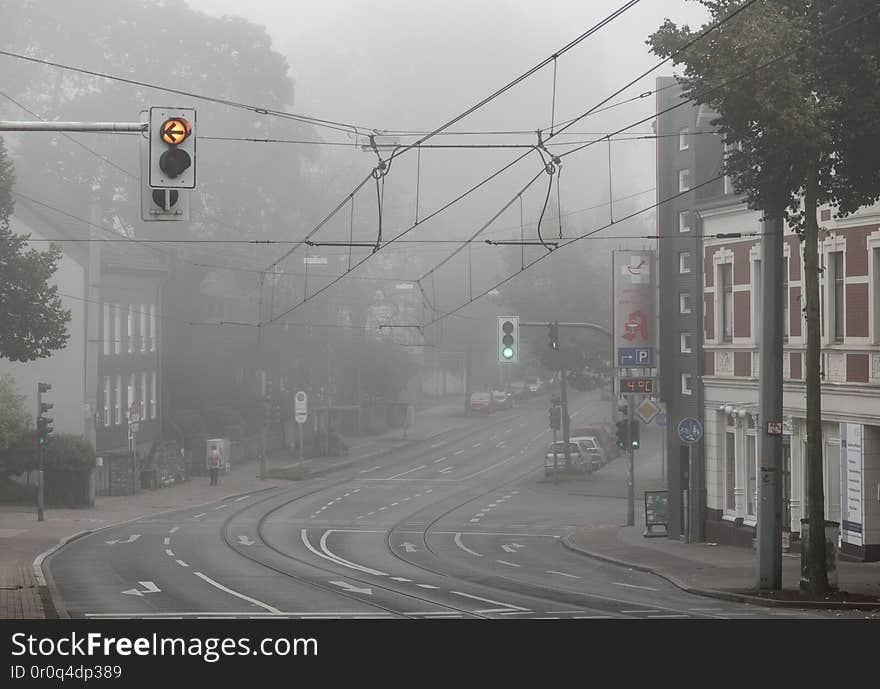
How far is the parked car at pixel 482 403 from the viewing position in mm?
100125

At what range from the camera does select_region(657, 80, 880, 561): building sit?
99.3 feet

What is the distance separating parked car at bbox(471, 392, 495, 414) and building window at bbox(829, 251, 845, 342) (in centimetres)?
6881

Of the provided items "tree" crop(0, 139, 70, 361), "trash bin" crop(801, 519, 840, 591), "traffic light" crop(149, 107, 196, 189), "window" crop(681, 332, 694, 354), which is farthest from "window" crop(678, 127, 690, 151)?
"traffic light" crop(149, 107, 196, 189)

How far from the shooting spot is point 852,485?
30.8 m

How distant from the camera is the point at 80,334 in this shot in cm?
6012

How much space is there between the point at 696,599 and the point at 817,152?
831cm

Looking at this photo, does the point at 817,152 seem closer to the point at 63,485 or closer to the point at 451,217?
the point at 63,485

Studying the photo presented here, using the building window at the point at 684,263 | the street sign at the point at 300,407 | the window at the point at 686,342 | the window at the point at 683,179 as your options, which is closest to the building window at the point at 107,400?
the street sign at the point at 300,407

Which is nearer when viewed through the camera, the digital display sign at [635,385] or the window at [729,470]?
the window at [729,470]

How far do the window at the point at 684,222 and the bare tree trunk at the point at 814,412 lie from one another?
15.7 m

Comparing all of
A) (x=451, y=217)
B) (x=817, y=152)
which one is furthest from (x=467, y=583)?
(x=451, y=217)

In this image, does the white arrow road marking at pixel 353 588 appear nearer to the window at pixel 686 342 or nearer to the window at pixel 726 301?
the window at pixel 726 301

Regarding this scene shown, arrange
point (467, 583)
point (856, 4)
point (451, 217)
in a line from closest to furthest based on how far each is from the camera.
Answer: point (856, 4) < point (467, 583) < point (451, 217)

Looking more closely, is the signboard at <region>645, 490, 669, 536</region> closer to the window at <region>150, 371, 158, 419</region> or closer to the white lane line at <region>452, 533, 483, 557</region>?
the white lane line at <region>452, 533, 483, 557</region>
